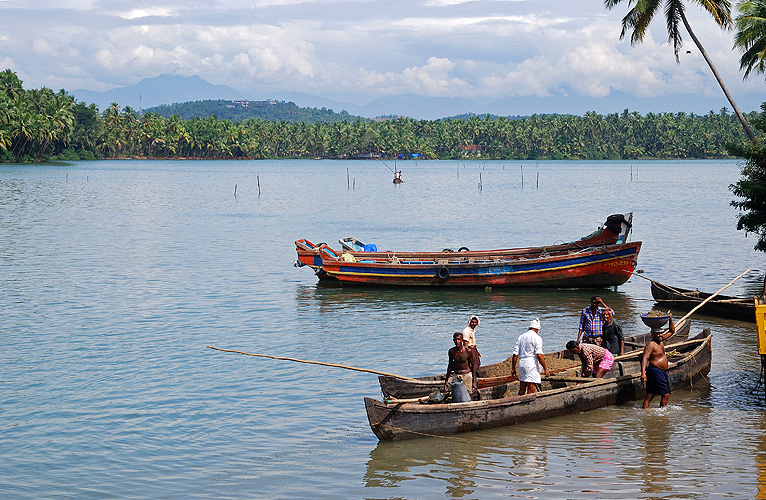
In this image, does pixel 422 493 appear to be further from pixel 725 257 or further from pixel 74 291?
pixel 725 257

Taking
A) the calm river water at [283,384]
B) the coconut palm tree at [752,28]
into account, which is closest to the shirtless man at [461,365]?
the calm river water at [283,384]

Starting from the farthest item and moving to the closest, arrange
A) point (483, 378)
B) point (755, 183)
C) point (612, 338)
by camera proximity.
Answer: point (755, 183) < point (612, 338) < point (483, 378)

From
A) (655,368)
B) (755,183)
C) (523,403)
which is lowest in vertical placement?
(523,403)

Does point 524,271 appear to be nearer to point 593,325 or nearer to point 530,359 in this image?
point 593,325


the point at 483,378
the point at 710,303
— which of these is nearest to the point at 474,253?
the point at 710,303

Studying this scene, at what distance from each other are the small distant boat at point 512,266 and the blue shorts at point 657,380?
40.9ft

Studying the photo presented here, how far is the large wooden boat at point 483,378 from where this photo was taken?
1409 centimetres

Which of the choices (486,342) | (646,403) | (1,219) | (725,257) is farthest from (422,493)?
(1,219)

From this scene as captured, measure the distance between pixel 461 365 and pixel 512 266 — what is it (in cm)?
1383

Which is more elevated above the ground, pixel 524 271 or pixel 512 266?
pixel 512 266

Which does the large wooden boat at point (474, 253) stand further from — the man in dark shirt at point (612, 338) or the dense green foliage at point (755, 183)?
the man in dark shirt at point (612, 338)

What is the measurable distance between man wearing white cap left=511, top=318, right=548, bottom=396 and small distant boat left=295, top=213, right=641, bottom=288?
13.2m

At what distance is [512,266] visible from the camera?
27.4 metres

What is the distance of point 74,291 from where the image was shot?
1101 inches
